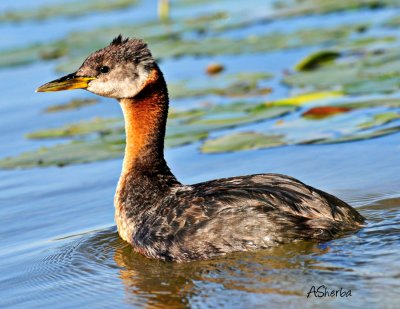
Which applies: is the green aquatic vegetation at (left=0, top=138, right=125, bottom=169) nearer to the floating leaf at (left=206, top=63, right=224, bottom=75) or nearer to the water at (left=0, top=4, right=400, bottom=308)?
the water at (left=0, top=4, right=400, bottom=308)

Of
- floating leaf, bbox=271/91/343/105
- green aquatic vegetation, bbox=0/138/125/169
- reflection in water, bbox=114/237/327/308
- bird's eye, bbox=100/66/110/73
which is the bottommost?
reflection in water, bbox=114/237/327/308

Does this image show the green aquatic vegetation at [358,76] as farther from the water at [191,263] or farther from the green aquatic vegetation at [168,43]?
the green aquatic vegetation at [168,43]

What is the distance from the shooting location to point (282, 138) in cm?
1109

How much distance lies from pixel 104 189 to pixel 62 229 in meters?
1.16

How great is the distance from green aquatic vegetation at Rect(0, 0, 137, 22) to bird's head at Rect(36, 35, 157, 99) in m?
10.6

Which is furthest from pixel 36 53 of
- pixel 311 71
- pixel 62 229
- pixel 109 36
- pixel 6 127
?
pixel 62 229

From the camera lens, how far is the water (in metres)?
7.10

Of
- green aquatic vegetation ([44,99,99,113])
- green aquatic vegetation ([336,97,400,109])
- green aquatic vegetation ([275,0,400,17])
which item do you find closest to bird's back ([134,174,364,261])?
green aquatic vegetation ([336,97,400,109])

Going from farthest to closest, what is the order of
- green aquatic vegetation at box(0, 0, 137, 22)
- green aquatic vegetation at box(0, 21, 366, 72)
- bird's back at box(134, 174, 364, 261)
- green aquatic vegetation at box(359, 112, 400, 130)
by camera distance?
green aquatic vegetation at box(0, 0, 137, 22) → green aquatic vegetation at box(0, 21, 366, 72) → green aquatic vegetation at box(359, 112, 400, 130) → bird's back at box(134, 174, 364, 261)

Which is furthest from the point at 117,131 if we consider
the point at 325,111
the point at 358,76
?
the point at 358,76

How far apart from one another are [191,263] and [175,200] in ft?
2.33

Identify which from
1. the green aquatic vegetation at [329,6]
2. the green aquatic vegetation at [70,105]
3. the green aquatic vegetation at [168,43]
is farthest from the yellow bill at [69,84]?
the green aquatic vegetation at [329,6]

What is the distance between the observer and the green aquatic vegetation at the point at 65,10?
65.1 feet

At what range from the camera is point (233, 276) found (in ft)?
24.5
